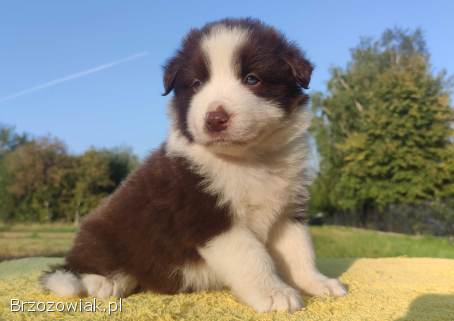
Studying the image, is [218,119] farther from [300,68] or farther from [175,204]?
A: [300,68]

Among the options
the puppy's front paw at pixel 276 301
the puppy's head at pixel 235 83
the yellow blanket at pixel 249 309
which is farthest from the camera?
the puppy's head at pixel 235 83

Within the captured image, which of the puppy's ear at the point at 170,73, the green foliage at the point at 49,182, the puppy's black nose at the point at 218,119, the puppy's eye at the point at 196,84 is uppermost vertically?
the puppy's ear at the point at 170,73

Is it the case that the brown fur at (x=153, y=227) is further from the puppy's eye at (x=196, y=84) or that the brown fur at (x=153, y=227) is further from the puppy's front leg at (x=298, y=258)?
the puppy's front leg at (x=298, y=258)

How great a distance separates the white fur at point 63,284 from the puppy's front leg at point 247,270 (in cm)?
93

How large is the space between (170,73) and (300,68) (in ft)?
3.07

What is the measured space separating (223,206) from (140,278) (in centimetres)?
88

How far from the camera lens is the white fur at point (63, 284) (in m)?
2.77

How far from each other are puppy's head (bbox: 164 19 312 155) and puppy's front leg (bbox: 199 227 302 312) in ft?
1.95

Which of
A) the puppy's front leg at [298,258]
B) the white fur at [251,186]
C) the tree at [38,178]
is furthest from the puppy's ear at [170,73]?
the tree at [38,178]

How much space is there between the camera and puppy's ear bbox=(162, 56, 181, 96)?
3.04 m

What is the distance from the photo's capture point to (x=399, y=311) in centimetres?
249

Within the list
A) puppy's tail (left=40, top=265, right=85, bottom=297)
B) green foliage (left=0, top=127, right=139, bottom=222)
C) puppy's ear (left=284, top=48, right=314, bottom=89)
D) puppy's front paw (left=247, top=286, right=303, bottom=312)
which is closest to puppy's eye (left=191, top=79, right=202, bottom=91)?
puppy's ear (left=284, top=48, right=314, bottom=89)

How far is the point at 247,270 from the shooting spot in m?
2.51

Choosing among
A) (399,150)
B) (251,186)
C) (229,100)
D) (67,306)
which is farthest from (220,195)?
(399,150)
